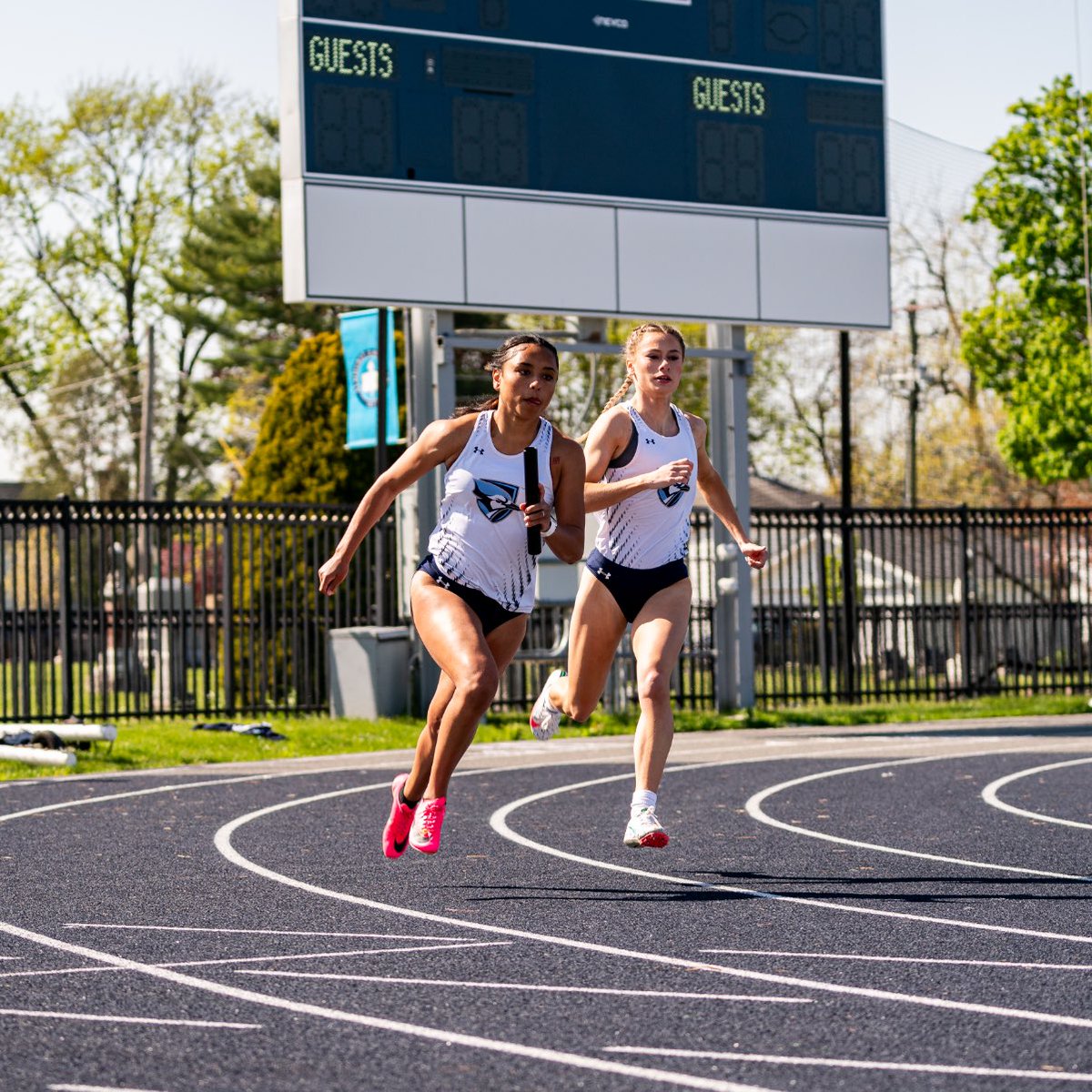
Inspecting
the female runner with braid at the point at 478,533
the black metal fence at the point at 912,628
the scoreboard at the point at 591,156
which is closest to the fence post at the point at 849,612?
the black metal fence at the point at 912,628

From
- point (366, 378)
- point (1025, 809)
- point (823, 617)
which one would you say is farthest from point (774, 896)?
point (366, 378)

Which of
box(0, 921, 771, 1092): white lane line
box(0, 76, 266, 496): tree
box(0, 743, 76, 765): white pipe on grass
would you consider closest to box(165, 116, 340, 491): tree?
box(0, 76, 266, 496): tree

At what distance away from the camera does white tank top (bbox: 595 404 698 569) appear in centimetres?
862

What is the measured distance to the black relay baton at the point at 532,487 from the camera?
7664 millimetres

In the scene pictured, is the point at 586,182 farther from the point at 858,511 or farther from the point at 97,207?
the point at 97,207

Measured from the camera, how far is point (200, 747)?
15.9m

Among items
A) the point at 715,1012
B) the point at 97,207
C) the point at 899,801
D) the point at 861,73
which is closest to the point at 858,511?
the point at 861,73

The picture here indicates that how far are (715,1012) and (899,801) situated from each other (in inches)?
254

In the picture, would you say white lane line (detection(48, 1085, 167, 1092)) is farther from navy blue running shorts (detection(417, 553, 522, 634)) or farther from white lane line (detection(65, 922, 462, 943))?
navy blue running shorts (detection(417, 553, 522, 634))

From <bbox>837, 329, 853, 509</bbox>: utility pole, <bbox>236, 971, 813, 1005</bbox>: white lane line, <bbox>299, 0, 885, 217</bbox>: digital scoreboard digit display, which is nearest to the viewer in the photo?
<bbox>236, 971, 813, 1005</bbox>: white lane line

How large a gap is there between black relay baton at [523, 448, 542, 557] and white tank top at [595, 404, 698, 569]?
0.89 metres

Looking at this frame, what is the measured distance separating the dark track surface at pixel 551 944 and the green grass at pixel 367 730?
287 cm

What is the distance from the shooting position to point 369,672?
18.3 metres

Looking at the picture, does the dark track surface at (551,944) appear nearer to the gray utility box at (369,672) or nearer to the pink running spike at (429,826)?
the pink running spike at (429,826)
